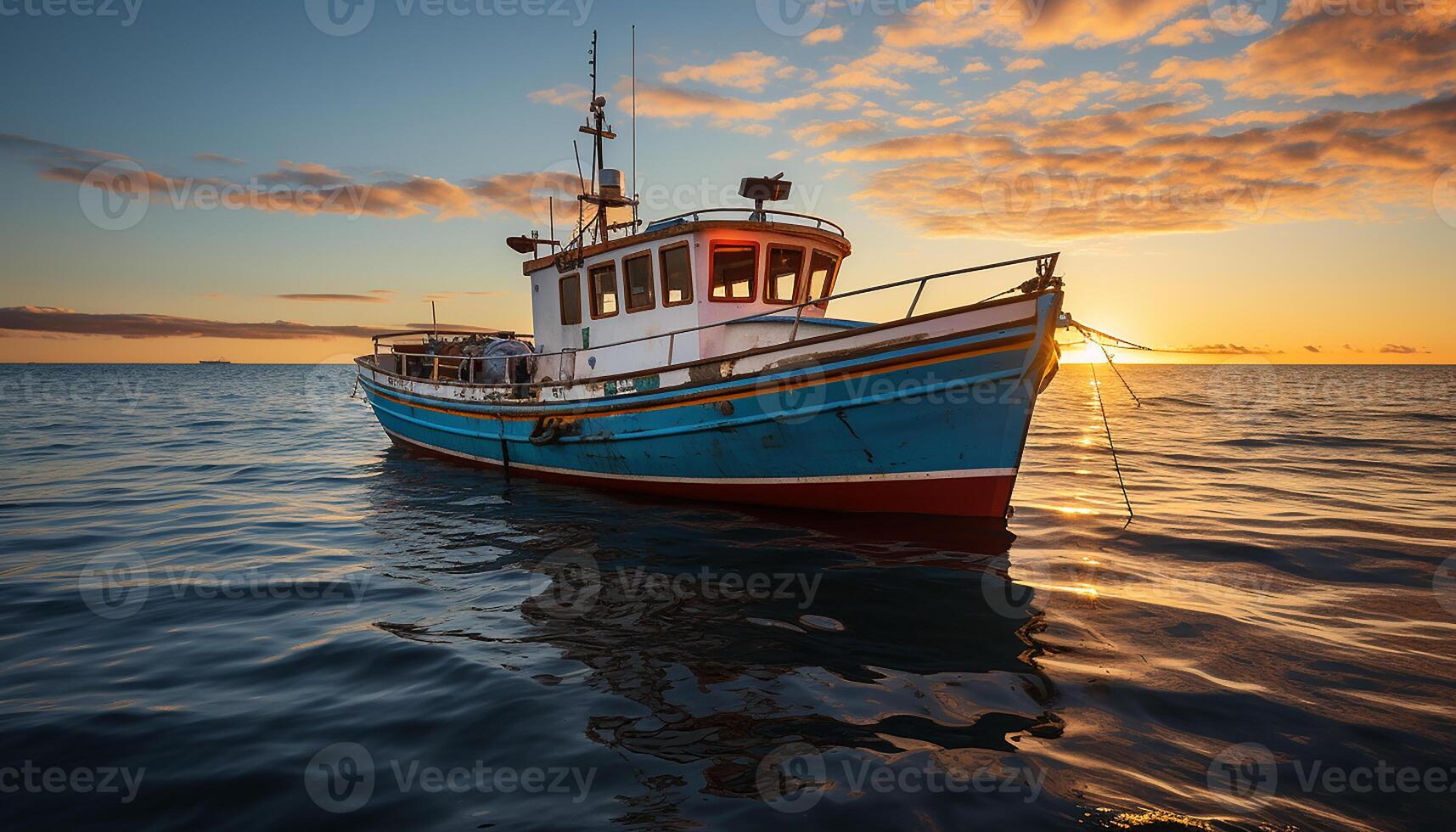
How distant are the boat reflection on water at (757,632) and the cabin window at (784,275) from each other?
354 cm

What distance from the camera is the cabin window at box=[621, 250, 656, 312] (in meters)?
10.7

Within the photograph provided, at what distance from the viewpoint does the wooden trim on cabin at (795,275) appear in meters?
10.4

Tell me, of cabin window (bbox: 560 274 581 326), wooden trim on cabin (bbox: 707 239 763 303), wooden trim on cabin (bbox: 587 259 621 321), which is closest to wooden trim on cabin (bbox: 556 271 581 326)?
cabin window (bbox: 560 274 581 326)

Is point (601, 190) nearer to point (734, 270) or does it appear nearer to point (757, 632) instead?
point (734, 270)

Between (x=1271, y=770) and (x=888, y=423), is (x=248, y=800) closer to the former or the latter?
(x=1271, y=770)

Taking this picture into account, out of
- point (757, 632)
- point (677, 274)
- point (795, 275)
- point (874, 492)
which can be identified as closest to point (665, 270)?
point (677, 274)

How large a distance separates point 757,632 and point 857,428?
3.50 metres

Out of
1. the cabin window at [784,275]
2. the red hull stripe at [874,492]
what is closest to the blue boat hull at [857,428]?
the red hull stripe at [874,492]

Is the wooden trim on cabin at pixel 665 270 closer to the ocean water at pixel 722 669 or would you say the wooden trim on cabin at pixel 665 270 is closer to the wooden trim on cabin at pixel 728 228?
the wooden trim on cabin at pixel 728 228

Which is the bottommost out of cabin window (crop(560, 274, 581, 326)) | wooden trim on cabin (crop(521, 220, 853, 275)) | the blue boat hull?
the blue boat hull

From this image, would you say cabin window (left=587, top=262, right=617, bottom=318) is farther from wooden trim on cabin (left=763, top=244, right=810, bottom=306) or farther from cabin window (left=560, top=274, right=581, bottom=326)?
wooden trim on cabin (left=763, top=244, right=810, bottom=306)

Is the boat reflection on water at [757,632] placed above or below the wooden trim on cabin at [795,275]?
below

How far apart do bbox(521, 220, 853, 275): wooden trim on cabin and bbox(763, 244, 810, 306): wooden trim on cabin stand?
21 cm

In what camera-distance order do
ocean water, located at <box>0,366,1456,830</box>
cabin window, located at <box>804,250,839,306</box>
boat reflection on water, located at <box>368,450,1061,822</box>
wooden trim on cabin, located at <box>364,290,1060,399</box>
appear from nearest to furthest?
ocean water, located at <box>0,366,1456,830</box> < boat reflection on water, located at <box>368,450,1061,822</box> < wooden trim on cabin, located at <box>364,290,1060,399</box> < cabin window, located at <box>804,250,839,306</box>
